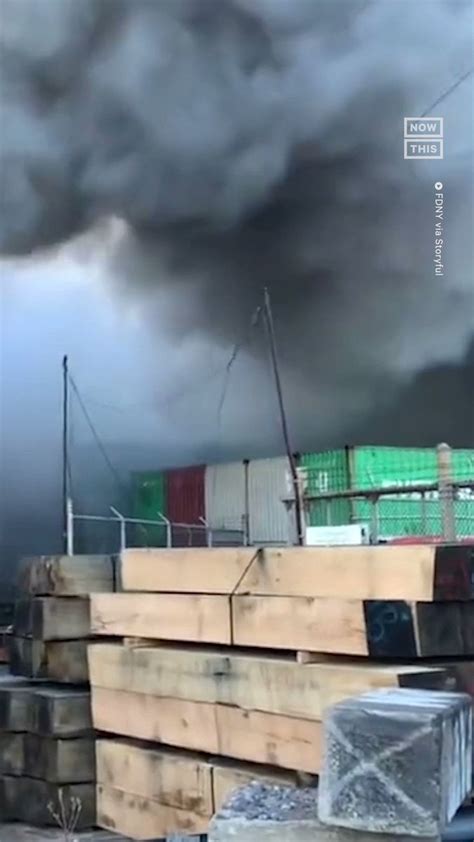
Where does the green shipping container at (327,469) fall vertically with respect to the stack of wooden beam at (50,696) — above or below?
above

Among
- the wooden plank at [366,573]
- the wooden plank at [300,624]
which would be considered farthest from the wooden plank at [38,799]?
the wooden plank at [366,573]

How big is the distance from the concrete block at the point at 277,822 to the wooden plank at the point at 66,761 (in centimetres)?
158

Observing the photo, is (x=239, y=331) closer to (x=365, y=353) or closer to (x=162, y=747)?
(x=365, y=353)

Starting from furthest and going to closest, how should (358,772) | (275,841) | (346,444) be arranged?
(346,444) → (275,841) → (358,772)

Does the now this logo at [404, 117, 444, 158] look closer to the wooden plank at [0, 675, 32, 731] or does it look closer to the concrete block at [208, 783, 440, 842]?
the wooden plank at [0, 675, 32, 731]

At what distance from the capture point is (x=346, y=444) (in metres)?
15.5

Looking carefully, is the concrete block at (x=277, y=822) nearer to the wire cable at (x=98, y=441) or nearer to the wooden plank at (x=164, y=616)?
the wooden plank at (x=164, y=616)

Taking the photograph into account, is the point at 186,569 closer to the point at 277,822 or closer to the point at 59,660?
the point at 59,660

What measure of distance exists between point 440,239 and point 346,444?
644cm

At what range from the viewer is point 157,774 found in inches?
136

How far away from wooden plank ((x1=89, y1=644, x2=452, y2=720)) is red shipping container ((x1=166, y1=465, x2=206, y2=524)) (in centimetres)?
1286

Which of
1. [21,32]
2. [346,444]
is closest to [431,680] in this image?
[21,32]

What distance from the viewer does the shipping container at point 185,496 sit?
55.6 ft

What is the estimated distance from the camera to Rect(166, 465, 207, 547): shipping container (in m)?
16.9
